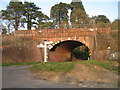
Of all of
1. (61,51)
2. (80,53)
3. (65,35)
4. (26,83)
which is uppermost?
(65,35)

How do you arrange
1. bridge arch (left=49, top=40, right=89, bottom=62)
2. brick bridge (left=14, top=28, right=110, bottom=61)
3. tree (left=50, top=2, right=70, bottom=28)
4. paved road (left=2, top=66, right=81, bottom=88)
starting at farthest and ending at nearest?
1. tree (left=50, top=2, right=70, bottom=28)
2. bridge arch (left=49, top=40, right=89, bottom=62)
3. brick bridge (left=14, top=28, right=110, bottom=61)
4. paved road (left=2, top=66, right=81, bottom=88)

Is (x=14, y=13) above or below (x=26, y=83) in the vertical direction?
above

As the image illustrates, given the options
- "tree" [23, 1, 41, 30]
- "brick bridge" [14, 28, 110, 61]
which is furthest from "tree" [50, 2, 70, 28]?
"brick bridge" [14, 28, 110, 61]

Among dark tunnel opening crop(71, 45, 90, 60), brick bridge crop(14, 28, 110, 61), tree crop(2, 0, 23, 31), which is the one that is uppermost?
tree crop(2, 0, 23, 31)

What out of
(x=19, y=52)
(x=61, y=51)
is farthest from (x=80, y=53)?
(x=19, y=52)

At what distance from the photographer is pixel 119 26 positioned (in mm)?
10680

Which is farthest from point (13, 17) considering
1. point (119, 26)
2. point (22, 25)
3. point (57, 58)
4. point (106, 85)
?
point (106, 85)

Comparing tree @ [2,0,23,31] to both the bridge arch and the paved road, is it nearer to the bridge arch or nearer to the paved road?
the bridge arch

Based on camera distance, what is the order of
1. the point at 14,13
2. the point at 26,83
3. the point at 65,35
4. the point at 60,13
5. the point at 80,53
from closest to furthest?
the point at 26,83
the point at 65,35
the point at 14,13
the point at 80,53
the point at 60,13

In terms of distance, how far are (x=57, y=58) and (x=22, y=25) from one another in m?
14.9

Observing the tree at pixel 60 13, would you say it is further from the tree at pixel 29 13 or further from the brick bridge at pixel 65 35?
the brick bridge at pixel 65 35

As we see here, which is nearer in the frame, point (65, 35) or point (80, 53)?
point (65, 35)

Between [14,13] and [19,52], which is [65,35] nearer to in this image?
[19,52]

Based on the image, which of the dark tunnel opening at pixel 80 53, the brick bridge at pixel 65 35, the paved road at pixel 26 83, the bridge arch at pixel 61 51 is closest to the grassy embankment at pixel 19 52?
the brick bridge at pixel 65 35
